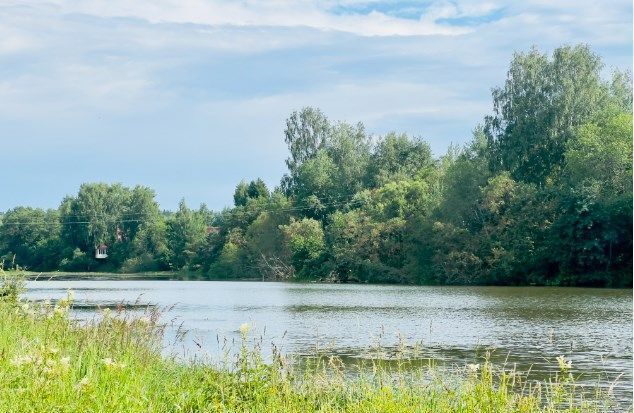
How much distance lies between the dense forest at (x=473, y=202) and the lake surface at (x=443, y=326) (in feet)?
35.9

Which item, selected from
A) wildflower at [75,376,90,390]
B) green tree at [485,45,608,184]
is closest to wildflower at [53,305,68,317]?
wildflower at [75,376,90,390]

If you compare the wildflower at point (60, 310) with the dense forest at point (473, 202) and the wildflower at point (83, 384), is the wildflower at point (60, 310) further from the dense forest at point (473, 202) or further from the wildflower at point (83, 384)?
the dense forest at point (473, 202)

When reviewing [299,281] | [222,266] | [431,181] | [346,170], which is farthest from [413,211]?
[222,266]

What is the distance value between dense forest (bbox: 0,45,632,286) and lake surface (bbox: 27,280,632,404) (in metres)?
10.9

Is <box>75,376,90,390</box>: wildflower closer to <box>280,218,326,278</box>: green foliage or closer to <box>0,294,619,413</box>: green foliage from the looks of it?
<box>0,294,619,413</box>: green foliage

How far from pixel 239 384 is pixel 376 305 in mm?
35318

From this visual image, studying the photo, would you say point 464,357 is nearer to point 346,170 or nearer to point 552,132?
point 552,132

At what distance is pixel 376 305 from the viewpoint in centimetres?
4500

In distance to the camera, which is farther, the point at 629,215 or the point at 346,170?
the point at 346,170

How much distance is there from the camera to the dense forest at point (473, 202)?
65750mm

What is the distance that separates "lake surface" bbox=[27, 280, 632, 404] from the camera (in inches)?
837

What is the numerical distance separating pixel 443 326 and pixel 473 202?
43.1 m

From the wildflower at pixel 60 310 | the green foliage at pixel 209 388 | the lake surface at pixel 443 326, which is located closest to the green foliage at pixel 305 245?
the lake surface at pixel 443 326

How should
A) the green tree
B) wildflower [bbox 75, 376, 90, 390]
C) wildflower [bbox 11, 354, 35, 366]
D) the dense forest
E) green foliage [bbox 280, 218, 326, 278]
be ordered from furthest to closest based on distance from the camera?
green foliage [bbox 280, 218, 326, 278], the green tree, the dense forest, wildflower [bbox 11, 354, 35, 366], wildflower [bbox 75, 376, 90, 390]
